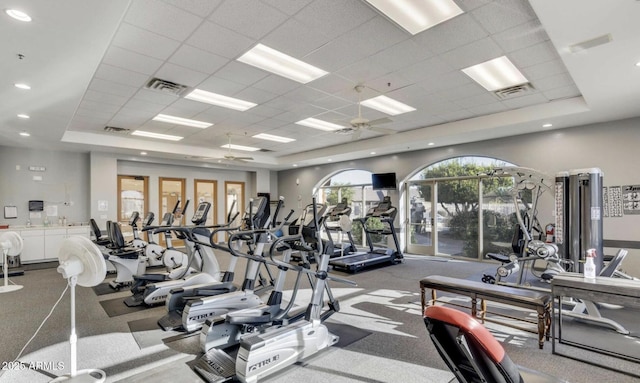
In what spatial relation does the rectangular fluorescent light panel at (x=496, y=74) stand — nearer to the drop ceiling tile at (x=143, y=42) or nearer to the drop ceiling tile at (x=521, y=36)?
the drop ceiling tile at (x=521, y=36)

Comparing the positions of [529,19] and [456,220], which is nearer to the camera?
[529,19]

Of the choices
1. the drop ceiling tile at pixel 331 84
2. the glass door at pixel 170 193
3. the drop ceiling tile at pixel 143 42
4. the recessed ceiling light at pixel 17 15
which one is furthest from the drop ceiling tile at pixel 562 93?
the glass door at pixel 170 193

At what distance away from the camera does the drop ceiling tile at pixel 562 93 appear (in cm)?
495

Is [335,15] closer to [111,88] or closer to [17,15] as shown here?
[17,15]

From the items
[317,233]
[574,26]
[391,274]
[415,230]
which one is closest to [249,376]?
[317,233]

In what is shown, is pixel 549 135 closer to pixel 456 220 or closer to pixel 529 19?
pixel 456 220

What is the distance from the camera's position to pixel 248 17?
121 inches

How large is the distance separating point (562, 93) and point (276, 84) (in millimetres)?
4495

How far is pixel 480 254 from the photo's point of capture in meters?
7.73

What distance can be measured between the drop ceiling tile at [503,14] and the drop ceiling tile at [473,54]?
0.96 ft

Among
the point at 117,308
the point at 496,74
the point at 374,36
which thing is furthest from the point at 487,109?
the point at 117,308

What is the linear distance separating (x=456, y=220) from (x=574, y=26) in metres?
5.96

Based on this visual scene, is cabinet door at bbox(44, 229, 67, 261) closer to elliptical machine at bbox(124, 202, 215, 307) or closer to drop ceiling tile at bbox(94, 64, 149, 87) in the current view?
elliptical machine at bbox(124, 202, 215, 307)

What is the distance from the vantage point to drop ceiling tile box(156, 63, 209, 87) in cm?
416
